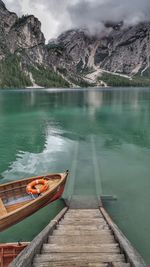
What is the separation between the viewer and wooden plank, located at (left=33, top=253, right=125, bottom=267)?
880cm

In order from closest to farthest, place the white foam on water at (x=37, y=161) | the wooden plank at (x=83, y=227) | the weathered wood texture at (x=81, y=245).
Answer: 1. the weathered wood texture at (x=81, y=245)
2. the wooden plank at (x=83, y=227)
3. the white foam on water at (x=37, y=161)

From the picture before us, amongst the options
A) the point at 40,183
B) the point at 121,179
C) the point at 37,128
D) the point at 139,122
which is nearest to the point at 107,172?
the point at 121,179

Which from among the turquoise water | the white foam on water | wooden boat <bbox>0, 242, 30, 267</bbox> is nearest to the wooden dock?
wooden boat <bbox>0, 242, 30, 267</bbox>

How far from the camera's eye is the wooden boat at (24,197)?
49.0 feet

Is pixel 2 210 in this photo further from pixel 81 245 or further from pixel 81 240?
pixel 81 245

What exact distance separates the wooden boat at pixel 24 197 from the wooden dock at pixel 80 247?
249 centimetres

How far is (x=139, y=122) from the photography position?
2170 inches

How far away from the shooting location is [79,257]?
9156 mm

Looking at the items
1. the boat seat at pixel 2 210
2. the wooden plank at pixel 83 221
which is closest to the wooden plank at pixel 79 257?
the wooden plank at pixel 83 221

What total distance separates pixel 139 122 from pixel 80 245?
47295mm

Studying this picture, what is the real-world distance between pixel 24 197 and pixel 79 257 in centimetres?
888

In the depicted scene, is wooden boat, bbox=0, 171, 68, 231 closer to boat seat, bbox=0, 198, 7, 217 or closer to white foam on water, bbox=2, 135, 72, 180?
boat seat, bbox=0, 198, 7, 217

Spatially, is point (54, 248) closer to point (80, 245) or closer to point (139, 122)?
point (80, 245)

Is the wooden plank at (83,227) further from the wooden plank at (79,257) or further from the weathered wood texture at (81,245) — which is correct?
the wooden plank at (79,257)
